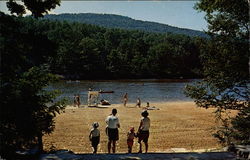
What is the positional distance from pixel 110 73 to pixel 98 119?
72.7 metres

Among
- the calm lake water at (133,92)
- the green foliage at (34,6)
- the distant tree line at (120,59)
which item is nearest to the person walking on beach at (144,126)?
the green foliage at (34,6)

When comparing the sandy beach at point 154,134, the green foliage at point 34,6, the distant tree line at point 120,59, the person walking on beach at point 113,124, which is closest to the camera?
the green foliage at point 34,6

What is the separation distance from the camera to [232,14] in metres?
10.9

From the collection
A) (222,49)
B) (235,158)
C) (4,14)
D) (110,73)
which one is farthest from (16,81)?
(110,73)

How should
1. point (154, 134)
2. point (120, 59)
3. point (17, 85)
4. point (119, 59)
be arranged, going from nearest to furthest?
point (17, 85)
point (154, 134)
point (119, 59)
point (120, 59)

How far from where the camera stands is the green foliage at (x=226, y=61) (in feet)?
34.4

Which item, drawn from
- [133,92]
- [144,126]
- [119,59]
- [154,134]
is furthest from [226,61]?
[119,59]

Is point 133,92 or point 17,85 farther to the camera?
point 133,92

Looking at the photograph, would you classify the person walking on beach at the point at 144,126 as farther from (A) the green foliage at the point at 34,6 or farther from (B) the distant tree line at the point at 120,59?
(B) the distant tree line at the point at 120,59

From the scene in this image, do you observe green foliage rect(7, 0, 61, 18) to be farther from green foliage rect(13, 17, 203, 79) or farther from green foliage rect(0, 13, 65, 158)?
green foliage rect(13, 17, 203, 79)

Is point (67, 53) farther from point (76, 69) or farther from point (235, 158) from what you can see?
point (235, 158)

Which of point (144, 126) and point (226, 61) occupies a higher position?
point (226, 61)

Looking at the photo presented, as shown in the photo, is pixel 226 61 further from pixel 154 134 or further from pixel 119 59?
pixel 119 59

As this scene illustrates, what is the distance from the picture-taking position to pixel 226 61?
1096 centimetres
